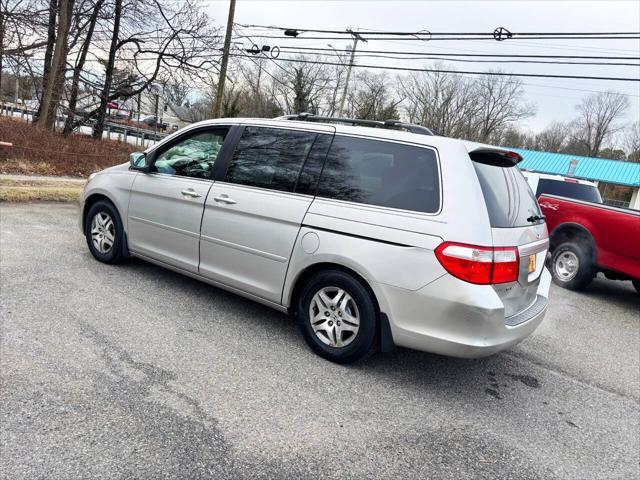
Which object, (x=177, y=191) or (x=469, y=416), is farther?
(x=177, y=191)

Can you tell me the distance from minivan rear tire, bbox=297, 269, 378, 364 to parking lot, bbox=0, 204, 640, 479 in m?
0.14

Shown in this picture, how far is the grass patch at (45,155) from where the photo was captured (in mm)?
12289

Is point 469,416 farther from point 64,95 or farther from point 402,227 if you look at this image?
point 64,95

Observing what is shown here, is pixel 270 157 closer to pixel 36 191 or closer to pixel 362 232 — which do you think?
pixel 362 232

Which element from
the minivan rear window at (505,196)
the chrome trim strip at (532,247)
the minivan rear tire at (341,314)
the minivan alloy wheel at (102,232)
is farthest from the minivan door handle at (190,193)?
the chrome trim strip at (532,247)

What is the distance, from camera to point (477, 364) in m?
4.17

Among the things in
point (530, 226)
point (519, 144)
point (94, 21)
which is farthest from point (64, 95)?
point (519, 144)

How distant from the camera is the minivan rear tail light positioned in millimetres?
3148

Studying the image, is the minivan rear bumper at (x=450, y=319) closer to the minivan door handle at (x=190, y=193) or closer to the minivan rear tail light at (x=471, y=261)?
the minivan rear tail light at (x=471, y=261)

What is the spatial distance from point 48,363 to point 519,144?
236ft

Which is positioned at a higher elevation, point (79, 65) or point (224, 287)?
point (79, 65)

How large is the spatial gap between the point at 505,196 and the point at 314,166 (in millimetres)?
1482

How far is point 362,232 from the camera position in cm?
349

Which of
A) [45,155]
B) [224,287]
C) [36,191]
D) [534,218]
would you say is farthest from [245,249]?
[45,155]
